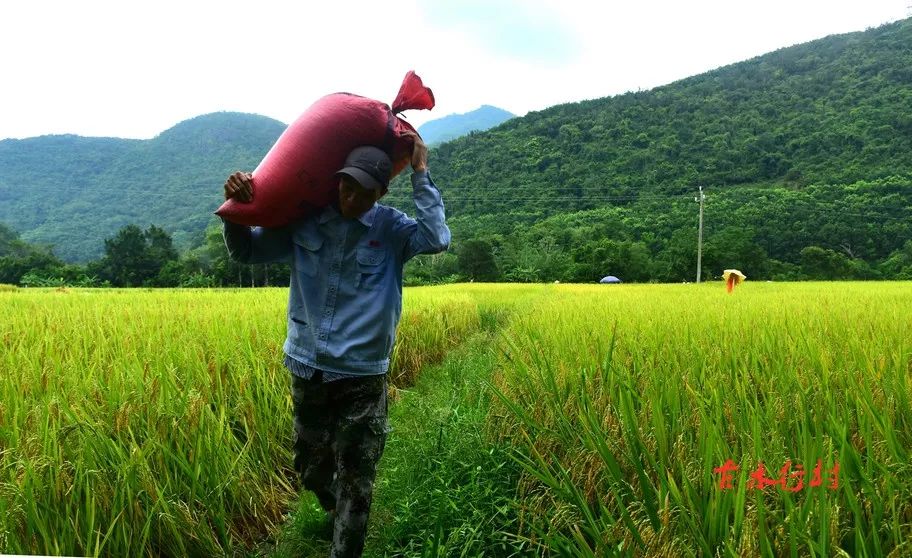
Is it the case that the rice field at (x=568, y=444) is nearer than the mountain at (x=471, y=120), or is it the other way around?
the rice field at (x=568, y=444)

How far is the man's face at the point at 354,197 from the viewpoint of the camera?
4.95 ft

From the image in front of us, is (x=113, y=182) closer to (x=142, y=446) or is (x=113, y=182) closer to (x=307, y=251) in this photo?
(x=142, y=446)

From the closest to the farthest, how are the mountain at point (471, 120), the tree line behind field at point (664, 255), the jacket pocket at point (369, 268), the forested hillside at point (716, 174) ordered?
the jacket pocket at point (369, 268) < the tree line behind field at point (664, 255) < the forested hillside at point (716, 174) < the mountain at point (471, 120)

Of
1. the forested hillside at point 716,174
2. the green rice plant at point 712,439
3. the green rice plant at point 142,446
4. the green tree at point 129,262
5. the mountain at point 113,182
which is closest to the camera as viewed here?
the green rice plant at point 712,439

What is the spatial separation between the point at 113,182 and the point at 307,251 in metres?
66.4

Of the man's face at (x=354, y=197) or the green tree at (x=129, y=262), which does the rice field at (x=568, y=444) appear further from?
the green tree at (x=129, y=262)

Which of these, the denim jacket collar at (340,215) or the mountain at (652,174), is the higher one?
the mountain at (652,174)

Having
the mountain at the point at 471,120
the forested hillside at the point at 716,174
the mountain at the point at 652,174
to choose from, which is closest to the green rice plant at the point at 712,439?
the forested hillside at the point at 716,174

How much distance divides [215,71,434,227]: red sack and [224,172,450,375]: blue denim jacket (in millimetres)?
90

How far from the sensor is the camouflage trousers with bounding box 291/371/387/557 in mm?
1544

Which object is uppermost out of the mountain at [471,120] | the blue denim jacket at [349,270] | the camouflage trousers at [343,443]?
the mountain at [471,120]

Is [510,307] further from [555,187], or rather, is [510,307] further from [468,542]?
[555,187]

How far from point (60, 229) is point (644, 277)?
52681mm

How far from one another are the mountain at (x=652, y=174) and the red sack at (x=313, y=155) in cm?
2872
